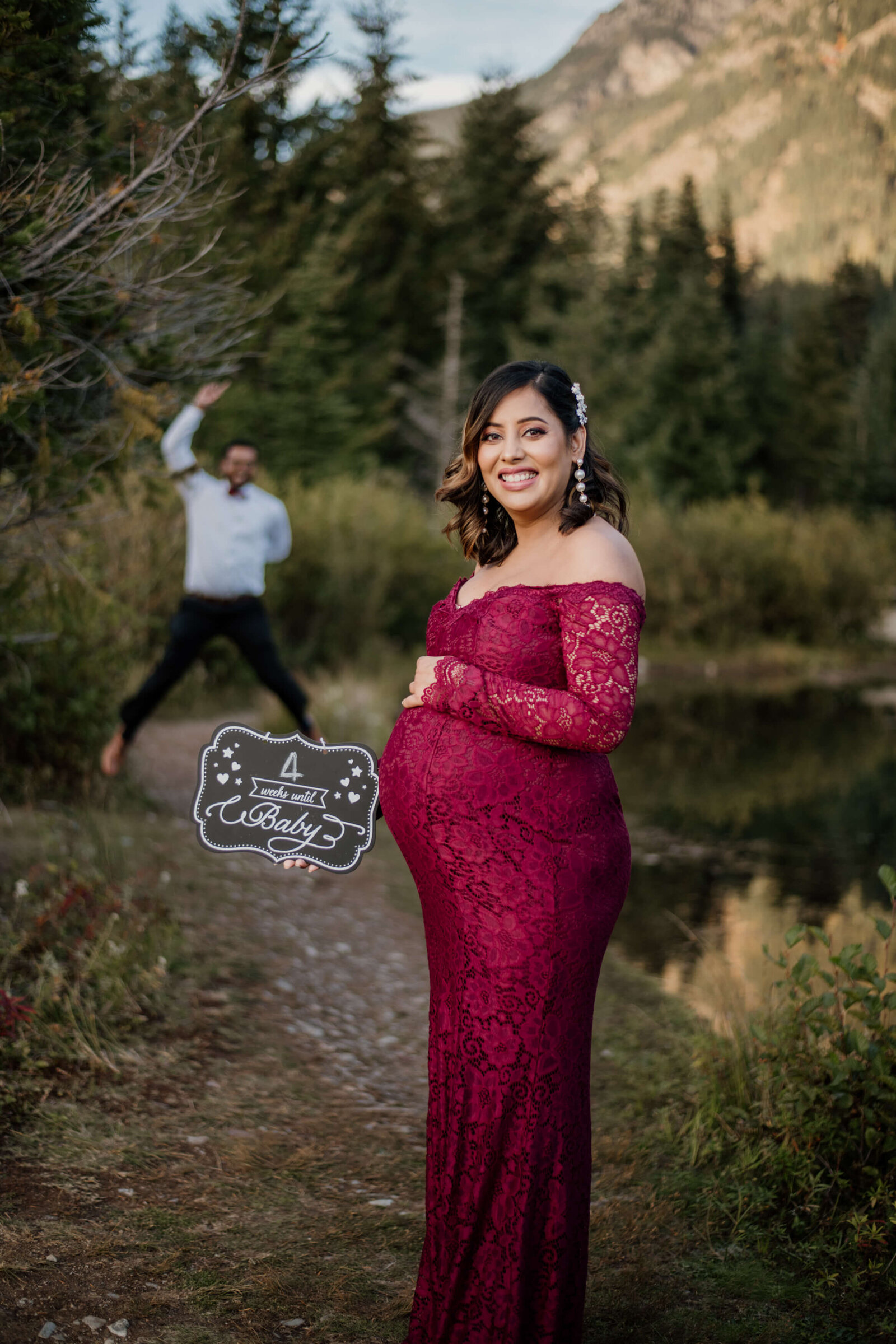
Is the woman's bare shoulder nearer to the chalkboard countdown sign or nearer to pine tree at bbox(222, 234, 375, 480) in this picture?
the chalkboard countdown sign

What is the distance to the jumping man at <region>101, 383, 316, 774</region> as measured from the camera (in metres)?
6.95

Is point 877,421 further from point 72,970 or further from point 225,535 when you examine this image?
point 72,970

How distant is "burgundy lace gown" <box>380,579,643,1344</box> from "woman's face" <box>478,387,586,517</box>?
0.74 ft

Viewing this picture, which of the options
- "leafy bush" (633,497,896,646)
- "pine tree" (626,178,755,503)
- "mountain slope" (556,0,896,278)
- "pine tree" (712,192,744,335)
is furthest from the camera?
"pine tree" (712,192,744,335)

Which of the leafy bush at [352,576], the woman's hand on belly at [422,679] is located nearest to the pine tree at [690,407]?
the leafy bush at [352,576]

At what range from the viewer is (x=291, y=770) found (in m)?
2.78

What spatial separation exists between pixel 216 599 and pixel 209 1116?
3.72 m

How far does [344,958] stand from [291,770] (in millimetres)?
3520

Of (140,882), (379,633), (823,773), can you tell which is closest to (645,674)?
(379,633)

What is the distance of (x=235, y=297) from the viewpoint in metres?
5.20

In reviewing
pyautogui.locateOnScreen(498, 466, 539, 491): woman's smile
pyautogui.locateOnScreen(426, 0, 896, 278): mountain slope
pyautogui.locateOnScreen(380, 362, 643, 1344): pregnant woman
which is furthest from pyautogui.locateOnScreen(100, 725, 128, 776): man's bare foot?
pyautogui.locateOnScreen(426, 0, 896, 278): mountain slope

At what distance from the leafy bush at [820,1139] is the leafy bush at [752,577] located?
1801 cm

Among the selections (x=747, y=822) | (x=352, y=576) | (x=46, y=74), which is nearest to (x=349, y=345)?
(x=352, y=576)

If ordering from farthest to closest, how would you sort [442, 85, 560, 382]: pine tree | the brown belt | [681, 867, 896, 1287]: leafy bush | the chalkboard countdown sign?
[442, 85, 560, 382]: pine tree < the brown belt < [681, 867, 896, 1287]: leafy bush < the chalkboard countdown sign
